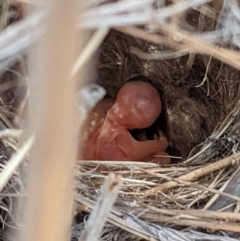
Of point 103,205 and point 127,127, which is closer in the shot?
point 103,205

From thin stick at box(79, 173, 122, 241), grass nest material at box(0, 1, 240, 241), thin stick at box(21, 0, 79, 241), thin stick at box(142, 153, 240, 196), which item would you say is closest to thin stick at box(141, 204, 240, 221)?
grass nest material at box(0, 1, 240, 241)

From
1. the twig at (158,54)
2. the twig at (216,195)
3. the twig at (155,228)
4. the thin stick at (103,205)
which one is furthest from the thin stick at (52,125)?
the twig at (158,54)

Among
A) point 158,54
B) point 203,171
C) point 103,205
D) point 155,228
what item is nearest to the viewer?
point 103,205

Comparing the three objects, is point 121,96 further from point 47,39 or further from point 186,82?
point 47,39

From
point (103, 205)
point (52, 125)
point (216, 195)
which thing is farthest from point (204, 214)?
point (52, 125)

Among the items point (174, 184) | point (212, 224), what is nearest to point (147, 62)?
point (174, 184)

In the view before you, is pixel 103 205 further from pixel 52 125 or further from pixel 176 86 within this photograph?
pixel 176 86
